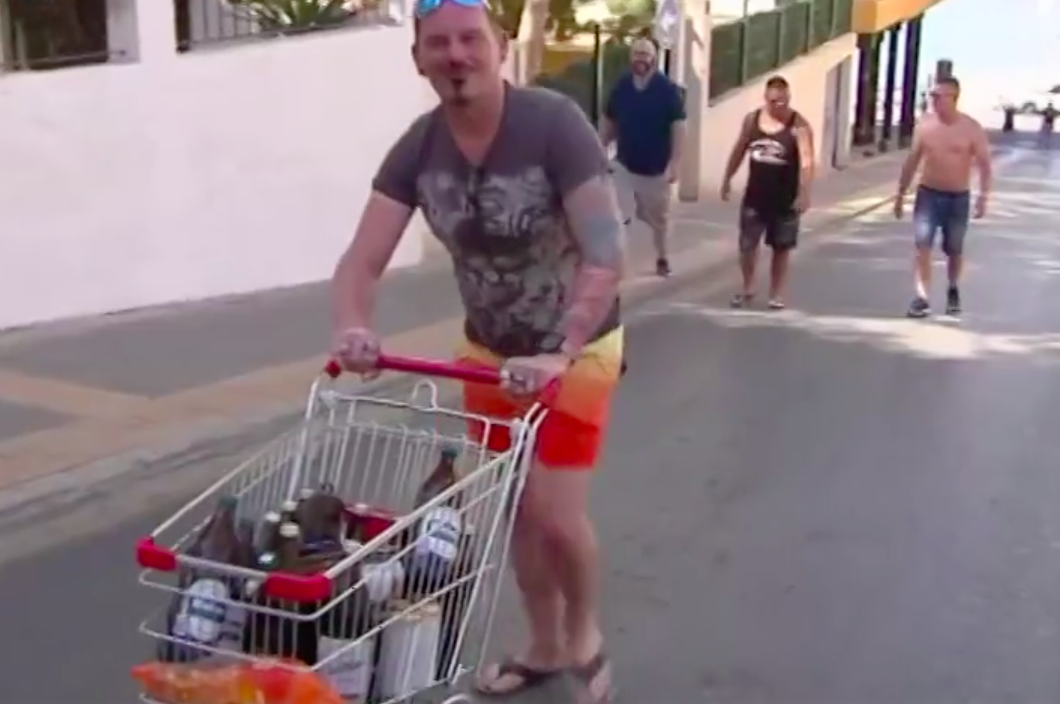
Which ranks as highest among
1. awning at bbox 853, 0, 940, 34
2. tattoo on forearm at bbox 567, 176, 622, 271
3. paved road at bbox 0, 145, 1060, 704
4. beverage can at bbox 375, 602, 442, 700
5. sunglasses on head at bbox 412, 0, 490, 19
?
awning at bbox 853, 0, 940, 34

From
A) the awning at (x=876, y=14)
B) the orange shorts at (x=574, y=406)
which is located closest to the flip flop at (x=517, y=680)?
the orange shorts at (x=574, y=406)

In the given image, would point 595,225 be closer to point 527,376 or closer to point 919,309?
point 527,376

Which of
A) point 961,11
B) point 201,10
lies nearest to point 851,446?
point 201,10

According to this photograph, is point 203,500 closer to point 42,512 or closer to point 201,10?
point 42,512

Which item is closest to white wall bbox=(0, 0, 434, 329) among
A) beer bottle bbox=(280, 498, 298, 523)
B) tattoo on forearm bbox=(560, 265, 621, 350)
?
tattoo on forearm bbox=(560, 265, 621, 350)

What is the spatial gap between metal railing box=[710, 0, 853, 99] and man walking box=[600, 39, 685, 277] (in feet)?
27.5

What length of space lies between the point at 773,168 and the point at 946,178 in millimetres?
1278

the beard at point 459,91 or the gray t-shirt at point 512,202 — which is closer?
the beard at point 459,91

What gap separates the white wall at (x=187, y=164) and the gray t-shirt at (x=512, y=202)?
6.32 metres

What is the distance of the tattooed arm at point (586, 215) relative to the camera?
3.92 m

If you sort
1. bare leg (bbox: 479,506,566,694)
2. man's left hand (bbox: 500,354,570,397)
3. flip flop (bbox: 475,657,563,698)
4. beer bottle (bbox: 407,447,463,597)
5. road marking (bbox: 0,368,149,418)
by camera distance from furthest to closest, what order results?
1. road marking (bbox: 0,368,149,418)
2. flip flop (bbox: 475,657,563,698)
3. bare leg (bbox: 479,506,566,694)
4. man's left hand (bbox: 500,354,570,397)
5. beer bottle (bbox: 407,447,463,597)

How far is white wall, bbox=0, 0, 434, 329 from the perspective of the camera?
32.7 feet

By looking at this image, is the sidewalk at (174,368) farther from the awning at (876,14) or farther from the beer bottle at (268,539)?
the awning at (876,14)

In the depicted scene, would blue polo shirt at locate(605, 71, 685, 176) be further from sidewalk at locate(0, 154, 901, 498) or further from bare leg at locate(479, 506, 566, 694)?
bare leg at locate(479, 506, 566, 694)
